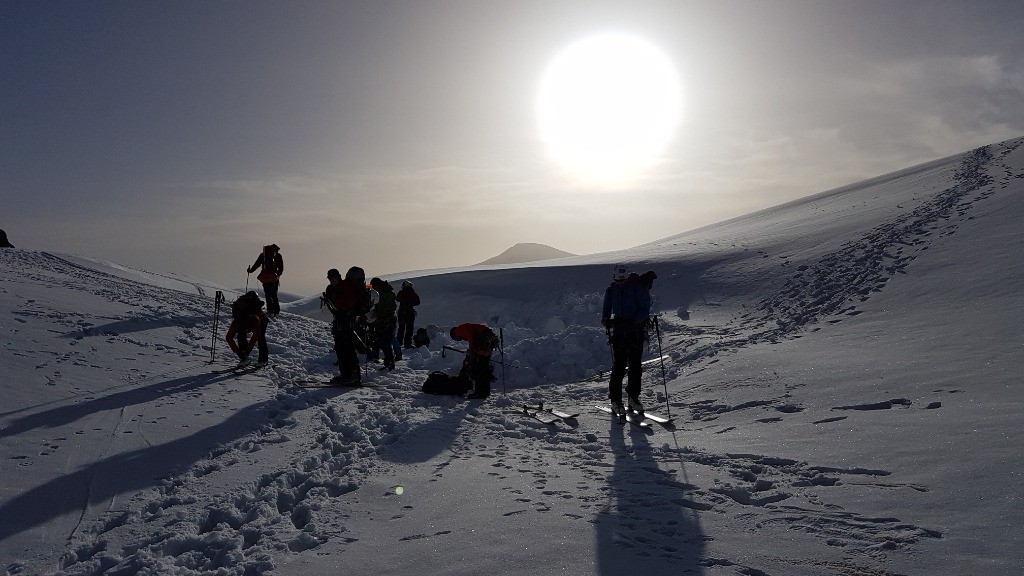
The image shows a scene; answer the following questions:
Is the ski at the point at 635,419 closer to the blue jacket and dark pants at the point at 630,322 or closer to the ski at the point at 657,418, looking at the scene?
the ski at the point at 657,418

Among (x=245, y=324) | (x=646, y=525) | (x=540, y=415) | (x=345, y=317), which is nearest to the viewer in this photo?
(x=646, y=525)

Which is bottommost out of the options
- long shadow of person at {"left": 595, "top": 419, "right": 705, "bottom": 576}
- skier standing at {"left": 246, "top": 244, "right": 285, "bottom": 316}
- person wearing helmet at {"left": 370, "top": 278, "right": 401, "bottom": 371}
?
long shadow of person at {"left": 595, "top": 419, "right": 705, "bottom": 576}

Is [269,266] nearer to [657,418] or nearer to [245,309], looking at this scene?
[245,309]

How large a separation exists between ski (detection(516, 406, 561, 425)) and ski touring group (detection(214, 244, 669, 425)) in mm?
17

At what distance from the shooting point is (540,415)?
843cm

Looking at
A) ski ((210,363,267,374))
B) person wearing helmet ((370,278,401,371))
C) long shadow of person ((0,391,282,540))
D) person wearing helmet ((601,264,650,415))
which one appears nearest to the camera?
long shadow of person ((0,391,282,540))

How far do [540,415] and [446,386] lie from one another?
2.49 meters

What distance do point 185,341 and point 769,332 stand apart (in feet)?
40.8

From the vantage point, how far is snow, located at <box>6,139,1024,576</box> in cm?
393

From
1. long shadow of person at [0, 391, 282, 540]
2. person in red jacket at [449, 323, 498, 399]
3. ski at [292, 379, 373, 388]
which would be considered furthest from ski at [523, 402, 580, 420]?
long shadow of person at [0, 391, 282, 540]

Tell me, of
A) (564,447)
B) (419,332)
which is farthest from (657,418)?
(419,332)

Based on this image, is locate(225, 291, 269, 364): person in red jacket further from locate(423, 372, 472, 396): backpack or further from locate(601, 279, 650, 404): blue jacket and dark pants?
locate(601, 279, 650, 404): blue jacket and dark pants

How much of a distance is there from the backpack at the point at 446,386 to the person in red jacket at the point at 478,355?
21 cm

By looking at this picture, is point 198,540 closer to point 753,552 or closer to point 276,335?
point 753,552
